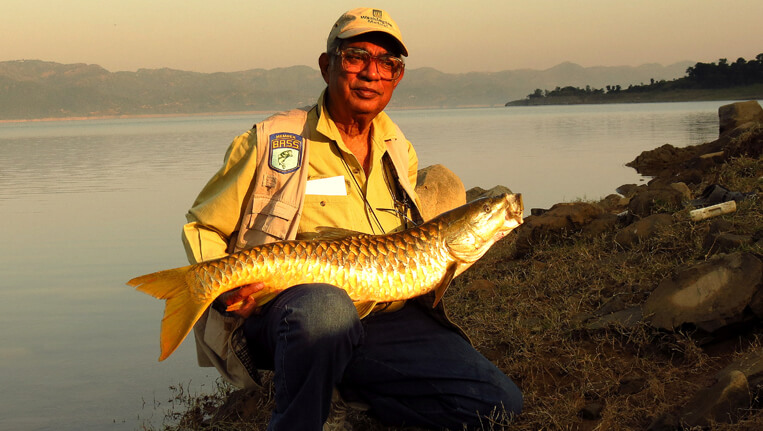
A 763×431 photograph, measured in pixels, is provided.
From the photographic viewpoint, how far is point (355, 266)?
12.2 feet

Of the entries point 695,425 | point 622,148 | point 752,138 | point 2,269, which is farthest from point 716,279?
point 622,148

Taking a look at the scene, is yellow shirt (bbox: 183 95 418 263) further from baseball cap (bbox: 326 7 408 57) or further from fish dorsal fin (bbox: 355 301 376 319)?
fish dorsal fin (bbox: 355 301 376 319)

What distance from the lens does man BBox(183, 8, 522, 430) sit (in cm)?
399

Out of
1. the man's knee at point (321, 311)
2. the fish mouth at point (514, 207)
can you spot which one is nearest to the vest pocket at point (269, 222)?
the man's knee at point (321, 311)

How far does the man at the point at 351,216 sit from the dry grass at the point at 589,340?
348mm

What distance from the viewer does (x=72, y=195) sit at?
18172mm

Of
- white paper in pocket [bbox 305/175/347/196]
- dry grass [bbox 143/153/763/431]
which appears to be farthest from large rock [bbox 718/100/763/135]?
white paper in pocket [bbox 305/175/347/196]

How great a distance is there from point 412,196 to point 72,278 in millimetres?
7057

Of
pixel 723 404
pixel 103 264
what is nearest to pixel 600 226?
pixel 723 404

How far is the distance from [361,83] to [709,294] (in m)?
2.67

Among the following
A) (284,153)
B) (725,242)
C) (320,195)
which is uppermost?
(284,153)

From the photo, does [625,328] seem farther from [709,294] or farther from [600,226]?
[600,226]

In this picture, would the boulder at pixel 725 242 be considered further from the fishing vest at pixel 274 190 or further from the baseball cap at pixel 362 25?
the fishing vest at pixel 274 190

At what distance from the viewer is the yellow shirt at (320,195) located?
4.00m
